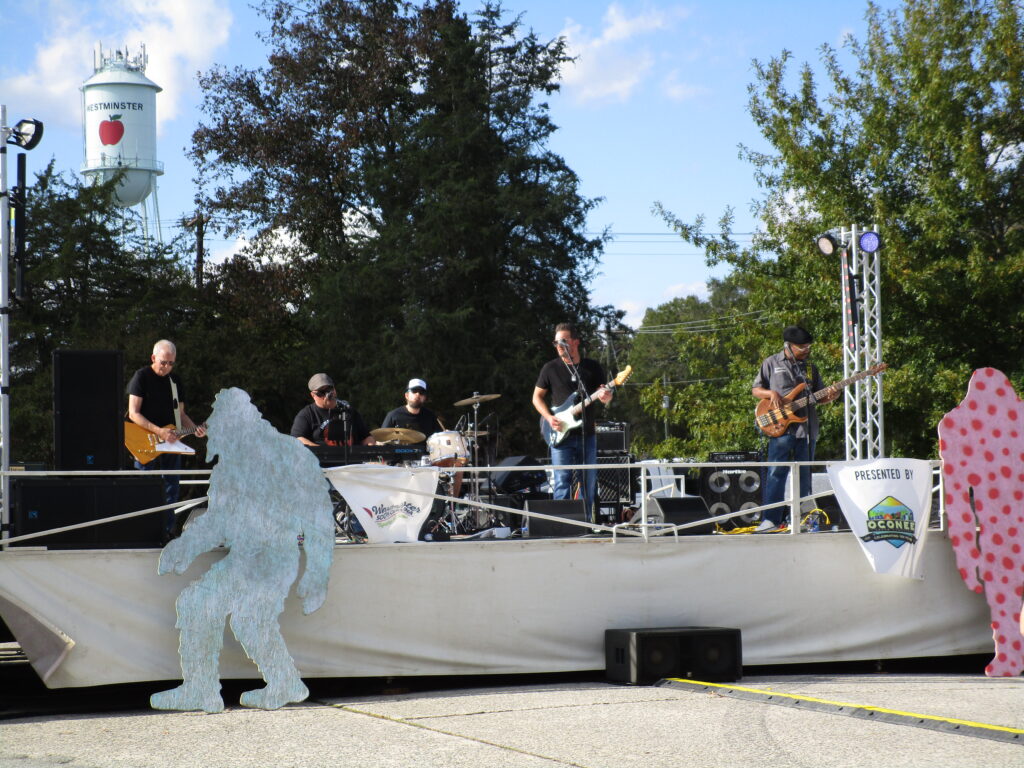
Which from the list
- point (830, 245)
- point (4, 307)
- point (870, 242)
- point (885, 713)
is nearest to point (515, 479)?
point (830, 245)

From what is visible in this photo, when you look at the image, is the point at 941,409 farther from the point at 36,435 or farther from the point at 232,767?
the point at 36,435

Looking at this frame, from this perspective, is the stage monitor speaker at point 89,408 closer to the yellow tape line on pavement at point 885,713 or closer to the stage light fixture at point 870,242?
the yellow tape line on pavement at point 885,713

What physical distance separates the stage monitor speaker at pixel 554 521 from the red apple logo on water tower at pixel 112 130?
37.7 metres

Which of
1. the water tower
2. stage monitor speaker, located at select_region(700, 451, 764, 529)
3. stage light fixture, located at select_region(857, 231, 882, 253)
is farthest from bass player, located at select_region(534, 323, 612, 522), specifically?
the water tower

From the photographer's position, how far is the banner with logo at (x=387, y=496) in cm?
708

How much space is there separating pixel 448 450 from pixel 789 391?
2924mm

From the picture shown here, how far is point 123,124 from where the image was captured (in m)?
41.9

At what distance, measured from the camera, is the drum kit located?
9500 mm

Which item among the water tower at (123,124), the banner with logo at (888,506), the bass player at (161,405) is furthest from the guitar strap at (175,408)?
Answer: the water tower at (123,124)

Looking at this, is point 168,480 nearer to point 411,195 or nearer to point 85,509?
point 85,509

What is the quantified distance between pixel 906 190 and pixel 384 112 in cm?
1424

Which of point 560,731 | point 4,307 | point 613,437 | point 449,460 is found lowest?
point 560,731

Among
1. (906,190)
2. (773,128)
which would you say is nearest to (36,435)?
(773,128)

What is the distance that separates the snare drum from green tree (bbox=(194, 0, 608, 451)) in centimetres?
1508
